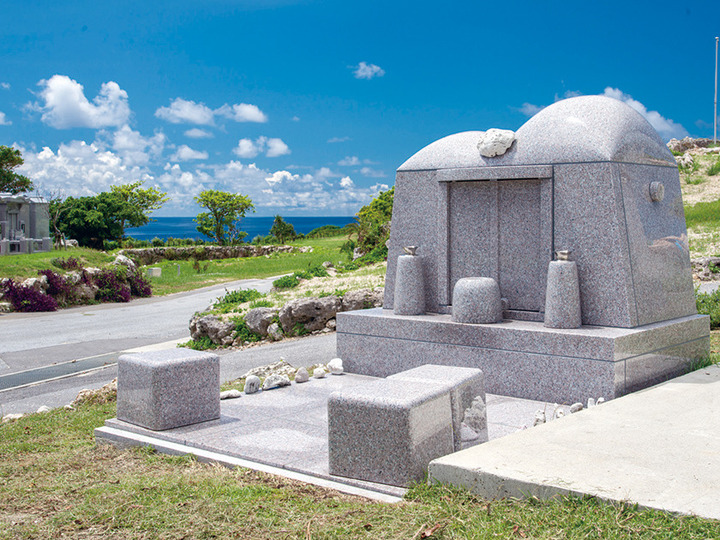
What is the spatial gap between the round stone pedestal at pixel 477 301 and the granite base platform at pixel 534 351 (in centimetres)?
11

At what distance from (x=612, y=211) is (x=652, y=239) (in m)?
0.76

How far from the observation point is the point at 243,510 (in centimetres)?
385

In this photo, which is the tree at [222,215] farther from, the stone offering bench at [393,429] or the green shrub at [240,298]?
the stone offering bench at [393,429]

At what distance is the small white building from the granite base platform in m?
35.8

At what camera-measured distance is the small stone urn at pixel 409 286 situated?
26.3 feet

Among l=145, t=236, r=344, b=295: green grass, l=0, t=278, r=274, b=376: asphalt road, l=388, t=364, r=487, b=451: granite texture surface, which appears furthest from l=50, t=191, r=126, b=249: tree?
l=388, t=364, r=487, b=451: granite texture surface

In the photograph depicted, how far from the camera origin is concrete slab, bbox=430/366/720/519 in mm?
3500

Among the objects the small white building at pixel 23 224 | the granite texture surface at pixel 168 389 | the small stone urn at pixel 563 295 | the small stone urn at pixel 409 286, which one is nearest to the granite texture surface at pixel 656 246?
the small stone urn at pixel 563 295

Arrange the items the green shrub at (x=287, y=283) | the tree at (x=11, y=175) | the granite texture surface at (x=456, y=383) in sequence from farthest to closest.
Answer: the tree at (x=11, y=175), the green shrub at (x=287, y=283), the granite texture surface at (x=456, y=383)

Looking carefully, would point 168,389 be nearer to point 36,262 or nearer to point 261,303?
point 261,303

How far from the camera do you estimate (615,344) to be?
20.4 feet

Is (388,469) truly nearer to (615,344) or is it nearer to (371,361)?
(615,344)

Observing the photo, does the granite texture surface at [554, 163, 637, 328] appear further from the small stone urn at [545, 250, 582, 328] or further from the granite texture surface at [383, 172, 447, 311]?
the granite texture surface at [383, 172, 447, 311]

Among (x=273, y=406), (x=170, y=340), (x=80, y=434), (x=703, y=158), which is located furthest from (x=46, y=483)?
(x=703, y=158)
